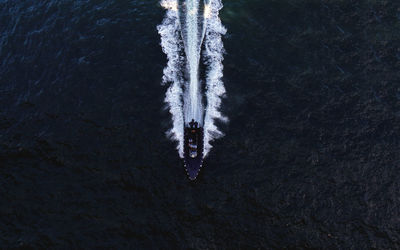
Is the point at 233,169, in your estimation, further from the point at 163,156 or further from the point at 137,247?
the point at 137,247

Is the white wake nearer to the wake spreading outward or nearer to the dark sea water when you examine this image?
the wake spreading outward

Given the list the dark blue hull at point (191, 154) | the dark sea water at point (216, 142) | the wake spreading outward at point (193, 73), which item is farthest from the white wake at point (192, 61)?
the dark sea water at point (216, 142)

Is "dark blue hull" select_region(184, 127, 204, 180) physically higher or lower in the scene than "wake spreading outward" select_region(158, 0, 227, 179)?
lower

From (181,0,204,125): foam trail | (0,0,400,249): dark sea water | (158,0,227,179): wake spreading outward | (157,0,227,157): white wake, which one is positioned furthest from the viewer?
(181,0,204,125): foam trail

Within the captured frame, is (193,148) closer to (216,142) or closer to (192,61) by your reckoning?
(216,142)

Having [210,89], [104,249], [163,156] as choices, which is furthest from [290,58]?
[104,249]

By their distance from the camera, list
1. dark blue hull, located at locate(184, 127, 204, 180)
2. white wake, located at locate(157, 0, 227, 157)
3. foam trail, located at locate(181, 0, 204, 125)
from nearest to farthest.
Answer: dark blue hull, located at locate(184, 127, 204, 180)
white wake, located at locate(157, 0, 227, 157)
foam trail, located at locate(181, 0, 204, 125)

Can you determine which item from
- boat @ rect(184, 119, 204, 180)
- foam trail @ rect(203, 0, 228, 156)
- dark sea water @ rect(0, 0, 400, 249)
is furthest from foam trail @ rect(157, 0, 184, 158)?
foam trail @ rect(203, 0, 228, 156)

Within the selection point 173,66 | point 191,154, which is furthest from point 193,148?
point 173,66
